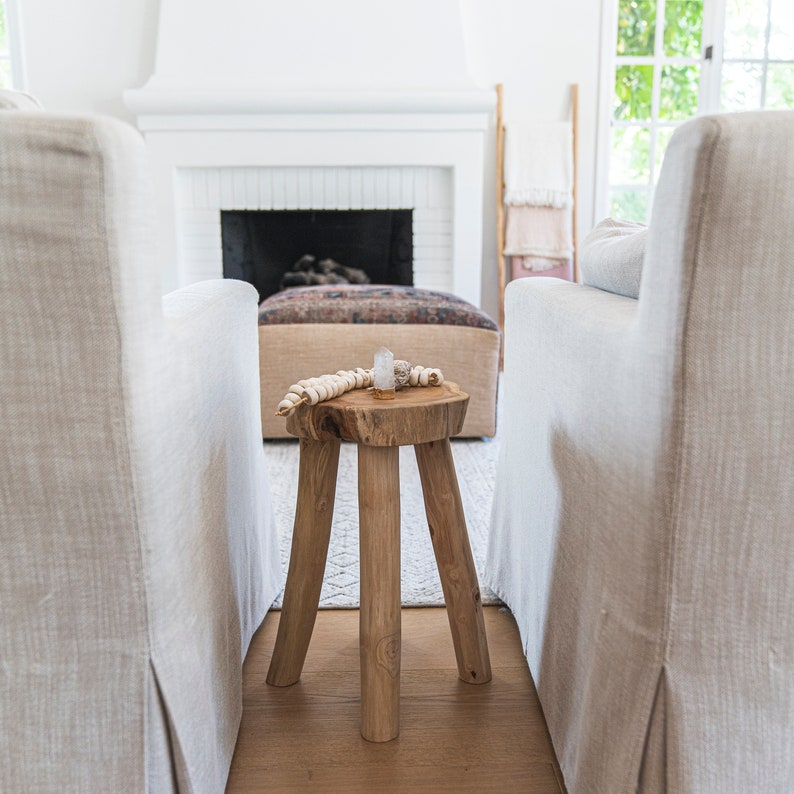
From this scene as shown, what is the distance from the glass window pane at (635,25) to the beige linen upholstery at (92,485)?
13.8 ft

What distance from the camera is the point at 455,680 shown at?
138cm

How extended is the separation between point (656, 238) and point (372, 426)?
482 mm

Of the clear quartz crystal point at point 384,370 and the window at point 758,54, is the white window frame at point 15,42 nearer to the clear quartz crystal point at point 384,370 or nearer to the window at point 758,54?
the window at point 758,54

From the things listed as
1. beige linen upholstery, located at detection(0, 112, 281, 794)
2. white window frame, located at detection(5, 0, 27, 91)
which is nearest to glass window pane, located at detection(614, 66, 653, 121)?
white window frame, located at detection(5, 0, 27, 91)

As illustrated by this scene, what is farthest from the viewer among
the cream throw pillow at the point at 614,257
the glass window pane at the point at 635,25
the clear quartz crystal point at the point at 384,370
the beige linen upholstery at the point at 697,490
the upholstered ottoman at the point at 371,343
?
the glass window pane at the point at 635,25

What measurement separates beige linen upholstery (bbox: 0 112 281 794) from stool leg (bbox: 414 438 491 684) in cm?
41

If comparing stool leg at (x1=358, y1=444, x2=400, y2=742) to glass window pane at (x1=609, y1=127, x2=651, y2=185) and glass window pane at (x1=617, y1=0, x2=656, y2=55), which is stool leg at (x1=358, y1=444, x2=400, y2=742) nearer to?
glass window pane at (x1=609, y1=127, x2=651, y2=185)

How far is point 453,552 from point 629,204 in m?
3.81

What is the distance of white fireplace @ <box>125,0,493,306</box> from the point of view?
13.5ft

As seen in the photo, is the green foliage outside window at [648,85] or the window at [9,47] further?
the green foliage outside window at [648,85]

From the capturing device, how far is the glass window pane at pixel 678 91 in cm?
446

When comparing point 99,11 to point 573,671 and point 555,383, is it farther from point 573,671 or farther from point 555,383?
point 573,671

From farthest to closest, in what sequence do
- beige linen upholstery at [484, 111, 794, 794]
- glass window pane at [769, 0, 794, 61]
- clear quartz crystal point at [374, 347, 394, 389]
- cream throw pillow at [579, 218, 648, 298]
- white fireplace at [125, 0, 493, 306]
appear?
glass window pane at [769, 0, 794, 61] → white fireplace at [125, 0, 493, 306] → clear quartz crystal point at [374, 347, 394, 389] → cream throw pillow at [579, 218, 648, 298] → beige linen upholstery at [484, 111, 794, 794]

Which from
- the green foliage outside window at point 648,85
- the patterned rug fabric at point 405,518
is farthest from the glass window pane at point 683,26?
the patterned rug fabric at point 405,518
